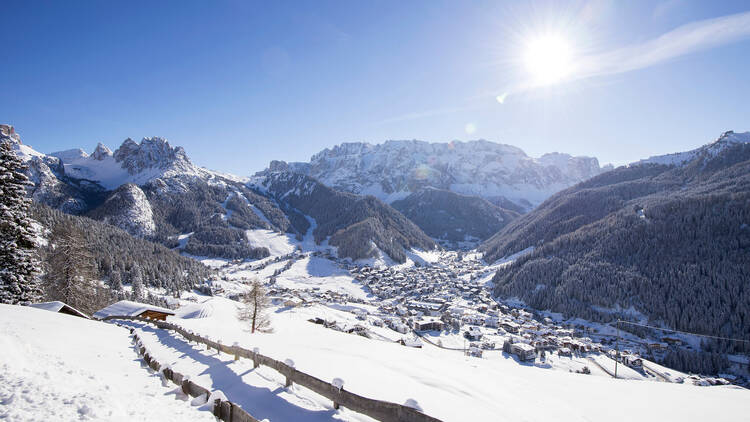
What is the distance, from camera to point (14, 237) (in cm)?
2211

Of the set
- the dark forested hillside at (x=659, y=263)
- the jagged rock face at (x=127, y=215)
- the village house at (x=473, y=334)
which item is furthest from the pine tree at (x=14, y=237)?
the jagged rock face at (x=127, y=215)

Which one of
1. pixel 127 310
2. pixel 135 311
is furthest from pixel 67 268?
pixel 127 310

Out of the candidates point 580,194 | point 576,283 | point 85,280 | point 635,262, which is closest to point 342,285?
point 576,283

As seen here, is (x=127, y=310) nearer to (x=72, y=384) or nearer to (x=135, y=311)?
(x=135, y=311)

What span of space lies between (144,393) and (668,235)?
5755 inches

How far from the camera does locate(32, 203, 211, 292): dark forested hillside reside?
319 ft

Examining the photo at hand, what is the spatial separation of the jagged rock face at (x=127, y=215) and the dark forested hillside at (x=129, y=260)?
45921 mm

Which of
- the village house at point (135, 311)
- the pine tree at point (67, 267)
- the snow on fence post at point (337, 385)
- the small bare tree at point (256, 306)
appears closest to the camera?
the snow on fence post at point (337, 385)

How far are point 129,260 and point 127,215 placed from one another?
338 feet

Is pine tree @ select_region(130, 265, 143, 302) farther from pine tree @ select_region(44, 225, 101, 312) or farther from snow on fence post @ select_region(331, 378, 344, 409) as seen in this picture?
snow on fence post @ select_region(331, 378, 344, 409)

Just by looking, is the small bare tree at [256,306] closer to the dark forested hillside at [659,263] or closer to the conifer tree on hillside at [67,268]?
the conifer tree on hillside at [67,268]

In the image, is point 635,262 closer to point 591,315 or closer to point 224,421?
point 591,315

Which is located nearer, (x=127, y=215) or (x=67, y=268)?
(x=67, y=268)

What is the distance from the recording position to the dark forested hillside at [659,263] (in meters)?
78.1
